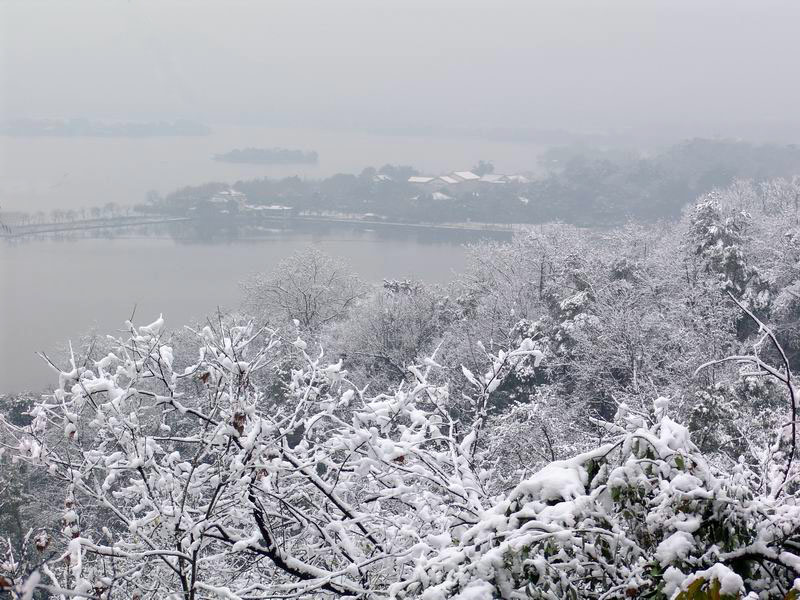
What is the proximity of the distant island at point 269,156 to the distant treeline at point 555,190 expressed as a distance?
18.2 meters

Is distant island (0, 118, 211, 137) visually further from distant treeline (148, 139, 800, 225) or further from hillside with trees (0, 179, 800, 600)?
hillside with trees (0, 179, 800, 600)

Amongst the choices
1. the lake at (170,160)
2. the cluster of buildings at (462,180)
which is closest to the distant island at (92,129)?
the lake at (170,160)

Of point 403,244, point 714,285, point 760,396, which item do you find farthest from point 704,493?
point 403,244

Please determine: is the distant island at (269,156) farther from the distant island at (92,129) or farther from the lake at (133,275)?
the lake at (133,275)

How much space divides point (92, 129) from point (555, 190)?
5570cm

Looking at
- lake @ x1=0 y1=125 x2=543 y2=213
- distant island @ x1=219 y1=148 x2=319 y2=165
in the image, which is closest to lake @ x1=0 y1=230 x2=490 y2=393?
lake @ x1=0 y1=125 x2=543 y2=213

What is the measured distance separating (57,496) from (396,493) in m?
16.2

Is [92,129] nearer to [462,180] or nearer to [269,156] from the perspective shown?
[269,156]

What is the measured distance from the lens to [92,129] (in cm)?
7819

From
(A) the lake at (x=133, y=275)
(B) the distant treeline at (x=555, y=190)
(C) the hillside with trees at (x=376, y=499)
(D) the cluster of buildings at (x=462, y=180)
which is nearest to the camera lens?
(C) the hillside with trees at (x=376, y=499)

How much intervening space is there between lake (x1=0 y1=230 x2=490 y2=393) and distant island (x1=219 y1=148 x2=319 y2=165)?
105ft

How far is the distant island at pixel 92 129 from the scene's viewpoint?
6556cm

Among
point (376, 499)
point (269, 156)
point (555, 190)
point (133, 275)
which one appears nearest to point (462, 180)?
point (555, 190)

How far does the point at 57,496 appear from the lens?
16.2 meters
